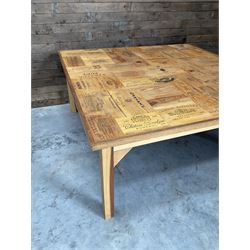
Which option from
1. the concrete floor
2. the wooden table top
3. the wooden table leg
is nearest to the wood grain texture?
the wooden table top

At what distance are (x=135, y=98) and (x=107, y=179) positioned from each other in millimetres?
387

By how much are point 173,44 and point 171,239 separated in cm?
170

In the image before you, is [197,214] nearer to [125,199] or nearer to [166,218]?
[166,218]

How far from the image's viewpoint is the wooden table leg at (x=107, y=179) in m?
0.93

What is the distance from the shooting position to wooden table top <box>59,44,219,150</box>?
3.08 ft

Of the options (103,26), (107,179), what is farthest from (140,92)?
(103,26)

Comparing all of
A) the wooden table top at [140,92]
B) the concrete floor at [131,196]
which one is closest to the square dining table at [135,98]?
the wooden table top at [140,92]

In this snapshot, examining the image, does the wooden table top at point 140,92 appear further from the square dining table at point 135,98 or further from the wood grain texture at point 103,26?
the wood grain texture at point 103,26

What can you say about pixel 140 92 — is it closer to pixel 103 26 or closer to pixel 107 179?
pixel 107 179

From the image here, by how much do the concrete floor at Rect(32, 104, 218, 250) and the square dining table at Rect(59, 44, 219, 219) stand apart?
0.39 feet

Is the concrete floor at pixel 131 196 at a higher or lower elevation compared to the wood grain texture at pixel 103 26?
lower

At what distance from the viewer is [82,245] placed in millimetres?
983

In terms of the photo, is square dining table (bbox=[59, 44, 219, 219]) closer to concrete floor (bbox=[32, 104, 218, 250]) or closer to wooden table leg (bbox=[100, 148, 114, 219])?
wooden table leg (bbox=[100, 148, 114, 219])
